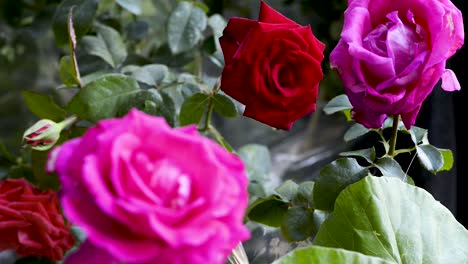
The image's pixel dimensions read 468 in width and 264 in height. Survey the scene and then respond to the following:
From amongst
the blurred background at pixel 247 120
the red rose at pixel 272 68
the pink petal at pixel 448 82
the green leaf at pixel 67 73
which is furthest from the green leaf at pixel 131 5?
the pink petal at pixel 448 82

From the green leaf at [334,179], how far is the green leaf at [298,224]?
0.10ft

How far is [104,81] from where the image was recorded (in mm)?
505

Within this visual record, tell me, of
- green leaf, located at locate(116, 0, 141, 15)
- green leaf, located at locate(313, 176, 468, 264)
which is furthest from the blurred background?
green leaf, located at locate(313, 176, 468, 264)

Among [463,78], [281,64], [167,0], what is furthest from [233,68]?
[167,0]

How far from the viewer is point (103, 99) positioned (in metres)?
0.50

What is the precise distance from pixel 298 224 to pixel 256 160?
0.86ft

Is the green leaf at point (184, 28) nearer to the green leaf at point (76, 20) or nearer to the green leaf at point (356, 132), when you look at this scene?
the green leaf at point (76, 20)

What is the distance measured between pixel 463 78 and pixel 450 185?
0.11 metres

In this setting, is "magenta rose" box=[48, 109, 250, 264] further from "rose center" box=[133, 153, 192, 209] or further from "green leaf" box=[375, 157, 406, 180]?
"green leaf" box=[375, 157, 406, 180]

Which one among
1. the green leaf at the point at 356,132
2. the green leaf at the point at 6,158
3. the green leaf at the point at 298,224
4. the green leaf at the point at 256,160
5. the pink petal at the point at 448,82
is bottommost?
the green leaf at the point at 256,160

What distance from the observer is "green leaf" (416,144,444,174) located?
1.49ft

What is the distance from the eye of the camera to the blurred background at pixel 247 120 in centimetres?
66

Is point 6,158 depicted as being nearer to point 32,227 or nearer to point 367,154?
point 32,227

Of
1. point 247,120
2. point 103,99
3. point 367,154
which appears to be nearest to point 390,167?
point 367,154
